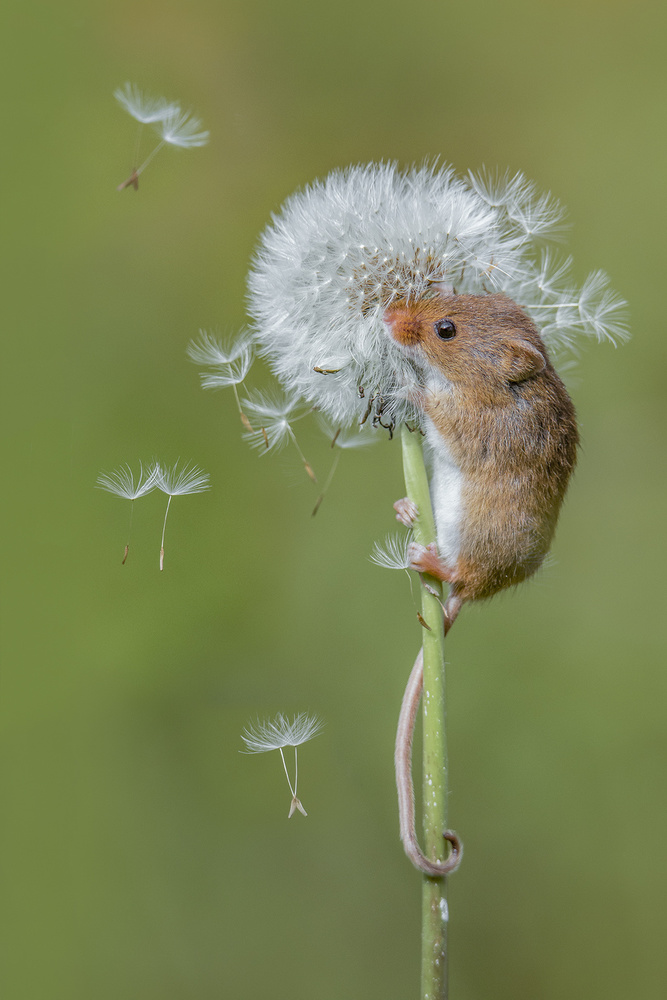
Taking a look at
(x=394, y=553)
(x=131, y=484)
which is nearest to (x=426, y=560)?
(x=394, y=553)

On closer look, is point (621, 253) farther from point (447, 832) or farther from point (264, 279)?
point (447, 832)

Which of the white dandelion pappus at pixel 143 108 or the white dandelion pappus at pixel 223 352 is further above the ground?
the white dandelion pappus at pixel 143 108

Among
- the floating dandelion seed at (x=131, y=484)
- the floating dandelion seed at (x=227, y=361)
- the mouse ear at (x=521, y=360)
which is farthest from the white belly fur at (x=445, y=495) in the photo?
the floating dandelion seed at (x=131, y=484)

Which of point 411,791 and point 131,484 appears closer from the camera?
point 411,791

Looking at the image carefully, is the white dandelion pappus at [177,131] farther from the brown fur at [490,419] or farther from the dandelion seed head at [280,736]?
the dandelion seed head at [280,736]

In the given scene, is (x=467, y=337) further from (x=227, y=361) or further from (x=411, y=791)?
(x=411, y=791)

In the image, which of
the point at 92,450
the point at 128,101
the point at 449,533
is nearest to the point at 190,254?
the point at 92,450
